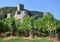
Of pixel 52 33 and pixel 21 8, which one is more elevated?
pixel 21 8

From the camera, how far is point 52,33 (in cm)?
6569

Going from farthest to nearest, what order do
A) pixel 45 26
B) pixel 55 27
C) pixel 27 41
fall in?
pixel 45 26, pixel 55 27, pixel 27 41

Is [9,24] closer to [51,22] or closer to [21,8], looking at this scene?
[51,22]

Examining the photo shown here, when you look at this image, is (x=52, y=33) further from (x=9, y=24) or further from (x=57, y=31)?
(x=9, y=24)

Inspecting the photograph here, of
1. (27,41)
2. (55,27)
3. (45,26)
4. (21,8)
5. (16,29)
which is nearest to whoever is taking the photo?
(27,41)

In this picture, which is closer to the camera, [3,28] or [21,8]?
[3,28]

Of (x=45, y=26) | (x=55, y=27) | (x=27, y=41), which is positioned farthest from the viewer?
(x=45, y=26)

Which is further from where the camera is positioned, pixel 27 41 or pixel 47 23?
pixel 47 23

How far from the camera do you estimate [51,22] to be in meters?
59.9

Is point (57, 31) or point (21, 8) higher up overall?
point (21, 8)

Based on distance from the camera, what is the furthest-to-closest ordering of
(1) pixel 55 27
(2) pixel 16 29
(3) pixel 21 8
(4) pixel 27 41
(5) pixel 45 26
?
1. (3) pixel 21 8
2. (2) pixel 16 29
3. (5) pixel 45 26
4. (1) pixel 55 27
5. (4) pixel 27 41

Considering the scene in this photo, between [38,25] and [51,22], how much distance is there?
320 inches

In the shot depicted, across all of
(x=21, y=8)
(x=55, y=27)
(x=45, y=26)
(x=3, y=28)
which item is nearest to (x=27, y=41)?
(x=55, y=27)

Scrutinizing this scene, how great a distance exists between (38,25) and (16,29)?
6439 mm
